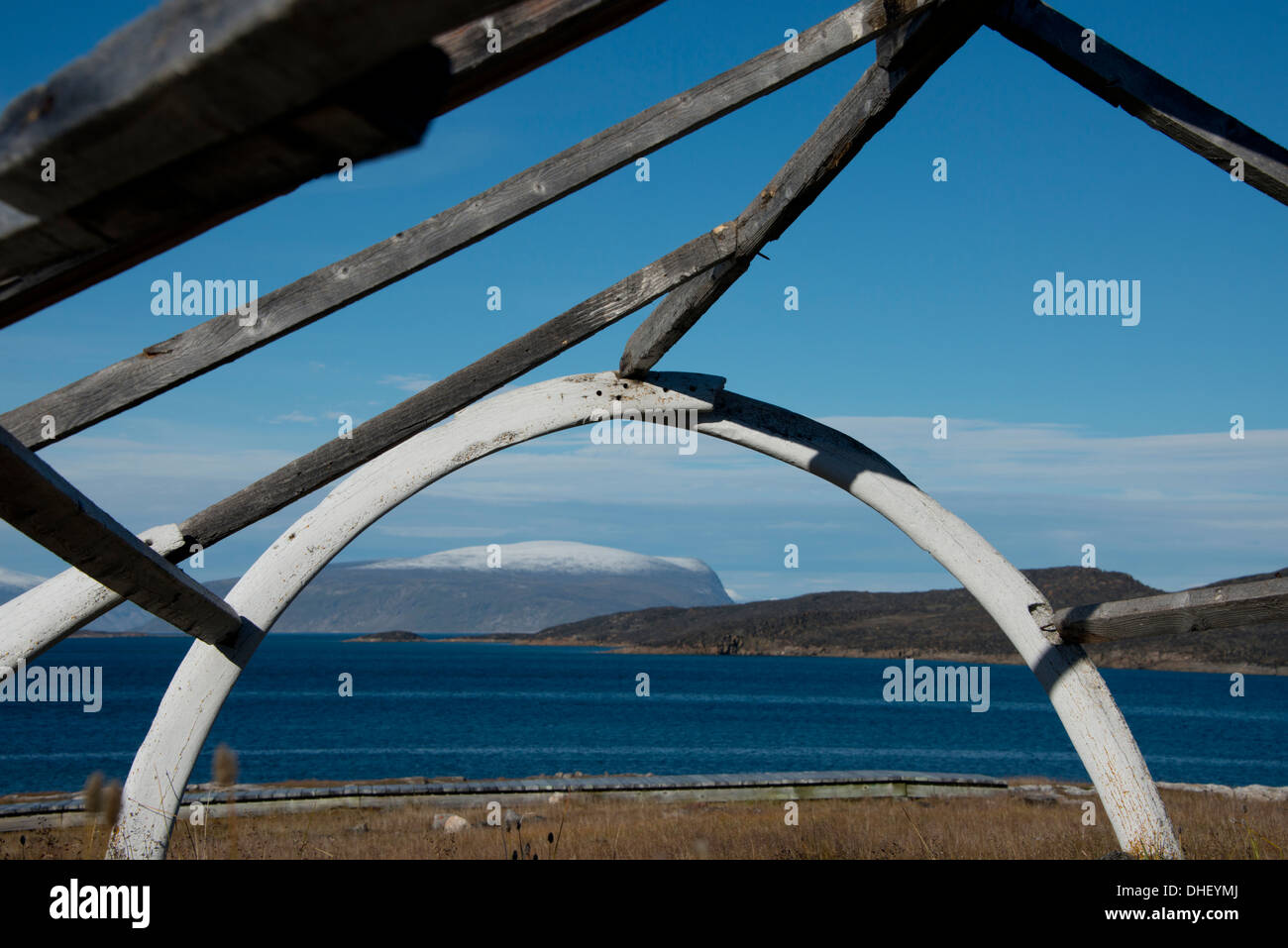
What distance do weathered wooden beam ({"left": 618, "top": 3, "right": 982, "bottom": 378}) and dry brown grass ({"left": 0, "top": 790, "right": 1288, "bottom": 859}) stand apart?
4663 mm

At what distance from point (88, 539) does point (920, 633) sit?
13032cm

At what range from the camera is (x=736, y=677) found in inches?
3981

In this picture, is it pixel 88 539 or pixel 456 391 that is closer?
pixel 88 539

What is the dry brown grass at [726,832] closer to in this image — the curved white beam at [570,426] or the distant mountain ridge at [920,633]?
the curved white beam at [570,426]

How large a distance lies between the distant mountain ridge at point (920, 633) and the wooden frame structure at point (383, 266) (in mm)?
72014

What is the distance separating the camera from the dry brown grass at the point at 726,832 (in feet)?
31.8

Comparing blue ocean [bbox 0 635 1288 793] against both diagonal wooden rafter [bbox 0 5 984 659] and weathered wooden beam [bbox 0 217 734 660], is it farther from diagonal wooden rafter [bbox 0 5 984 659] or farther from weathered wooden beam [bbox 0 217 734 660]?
diagonal wooden rafter [bbox 0 5 984 659]

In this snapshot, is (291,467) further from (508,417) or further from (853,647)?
(853,647)

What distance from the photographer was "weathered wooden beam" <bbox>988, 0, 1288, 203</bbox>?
16.1 ft

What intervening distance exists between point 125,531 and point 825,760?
3590 centimetres

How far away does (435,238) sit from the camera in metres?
3.90

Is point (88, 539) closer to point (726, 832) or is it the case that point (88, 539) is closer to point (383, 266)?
point (383, 266)

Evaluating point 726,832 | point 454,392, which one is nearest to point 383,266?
point 454,392

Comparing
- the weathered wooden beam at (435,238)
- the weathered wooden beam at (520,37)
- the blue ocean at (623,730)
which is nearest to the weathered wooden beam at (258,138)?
the weathered wooden beam at (520,37)
